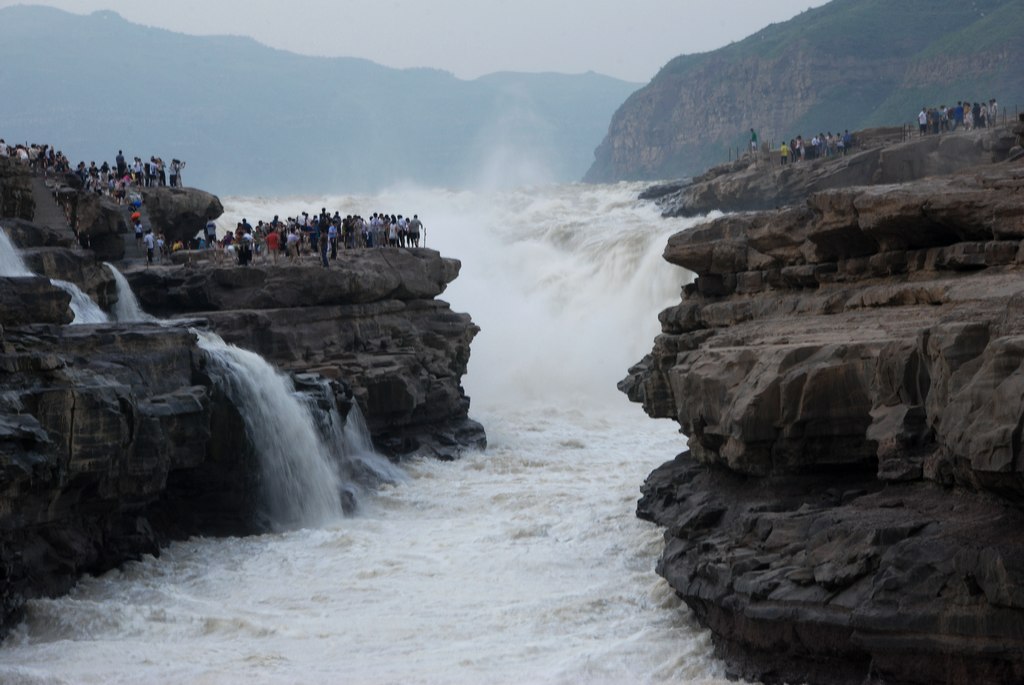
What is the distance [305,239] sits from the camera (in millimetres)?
36156

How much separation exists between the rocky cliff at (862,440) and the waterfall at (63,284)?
11.7 metres

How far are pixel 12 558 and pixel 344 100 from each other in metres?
168

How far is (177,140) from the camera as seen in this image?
15625 cm

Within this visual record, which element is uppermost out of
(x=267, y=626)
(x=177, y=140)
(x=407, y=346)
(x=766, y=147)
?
(x=177, y=140)

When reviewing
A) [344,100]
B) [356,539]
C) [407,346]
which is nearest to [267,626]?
[356,539]

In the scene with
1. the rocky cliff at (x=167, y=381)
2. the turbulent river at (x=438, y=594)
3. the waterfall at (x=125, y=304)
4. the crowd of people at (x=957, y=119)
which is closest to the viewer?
the turbulent river at (x=438, y=594)

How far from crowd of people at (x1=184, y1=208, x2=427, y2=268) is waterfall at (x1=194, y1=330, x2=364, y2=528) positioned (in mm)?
5659

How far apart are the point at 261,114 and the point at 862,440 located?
15923 cm

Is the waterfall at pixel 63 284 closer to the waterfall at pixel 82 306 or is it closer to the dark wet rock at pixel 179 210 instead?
the waterfall at pixel 82 306

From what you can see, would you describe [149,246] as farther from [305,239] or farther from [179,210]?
[179,210]

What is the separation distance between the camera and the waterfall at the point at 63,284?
2789 centimetres

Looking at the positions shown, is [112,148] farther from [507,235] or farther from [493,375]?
[493,375]

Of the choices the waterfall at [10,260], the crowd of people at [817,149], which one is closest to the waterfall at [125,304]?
the waterfall at [10,260]

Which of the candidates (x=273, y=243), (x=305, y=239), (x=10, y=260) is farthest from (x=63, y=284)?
(x=305, y=239)
